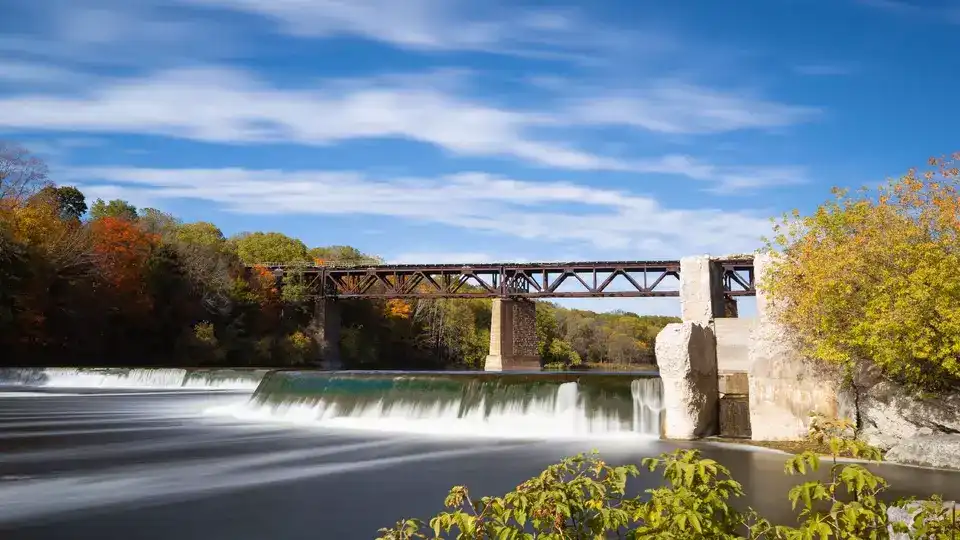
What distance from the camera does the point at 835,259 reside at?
15.6m

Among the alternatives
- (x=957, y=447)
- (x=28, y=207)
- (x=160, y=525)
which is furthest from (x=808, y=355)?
(x=28, y=207)

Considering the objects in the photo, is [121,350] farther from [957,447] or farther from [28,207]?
[957,447]

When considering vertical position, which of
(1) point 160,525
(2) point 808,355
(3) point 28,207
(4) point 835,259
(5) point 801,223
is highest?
(3) point 28,207

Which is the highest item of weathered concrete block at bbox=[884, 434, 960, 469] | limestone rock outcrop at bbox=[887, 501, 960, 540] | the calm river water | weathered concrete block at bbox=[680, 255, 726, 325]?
weathered concrete block at bbox=[680, 255, 726, 325]

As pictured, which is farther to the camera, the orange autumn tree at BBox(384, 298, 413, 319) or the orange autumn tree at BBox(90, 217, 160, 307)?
the orange autumn tree at BBox(384, 298, 413, 319)

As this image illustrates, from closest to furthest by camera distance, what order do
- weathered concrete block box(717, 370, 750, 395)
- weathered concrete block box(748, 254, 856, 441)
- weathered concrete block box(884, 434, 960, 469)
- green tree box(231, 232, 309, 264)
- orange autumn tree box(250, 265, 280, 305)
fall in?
weathered concrete block box(884, 434, 960, 469)
weathered concrete block box(748, 254, 856, 441)
weathered concrete block box(717, 370, 750, 395)
orange autumn tree box(250, 265, 280, 305)
green tree box(231, 232, 309, 264)

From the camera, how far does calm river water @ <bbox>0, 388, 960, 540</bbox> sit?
9.61 m

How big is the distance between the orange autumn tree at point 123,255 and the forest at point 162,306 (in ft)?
0.27

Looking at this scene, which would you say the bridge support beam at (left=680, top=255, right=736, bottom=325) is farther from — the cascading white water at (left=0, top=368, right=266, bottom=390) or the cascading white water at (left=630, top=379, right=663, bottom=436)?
the cascading white water at (left=0, top=368, right=266, bottom=390)

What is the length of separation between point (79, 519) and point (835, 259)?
13978 millimetres

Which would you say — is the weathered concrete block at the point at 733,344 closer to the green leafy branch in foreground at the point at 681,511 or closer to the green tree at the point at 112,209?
the green leafy branch in foreground at the point at 681,511

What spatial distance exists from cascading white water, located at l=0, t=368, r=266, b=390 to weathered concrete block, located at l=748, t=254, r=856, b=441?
2487 centimetres

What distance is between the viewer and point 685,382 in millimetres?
16359

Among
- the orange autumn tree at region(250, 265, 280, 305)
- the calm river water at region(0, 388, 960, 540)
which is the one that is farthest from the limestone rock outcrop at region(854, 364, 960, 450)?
the orange autumn tree at region(250, 265, 280, 305)
